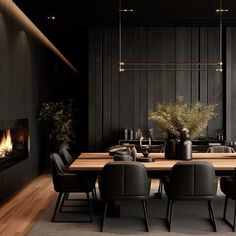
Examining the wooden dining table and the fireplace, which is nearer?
the wooden dining table

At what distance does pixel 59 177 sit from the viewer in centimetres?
504

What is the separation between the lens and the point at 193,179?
4559 millimetres

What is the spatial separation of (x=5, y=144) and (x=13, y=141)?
0.45 metres

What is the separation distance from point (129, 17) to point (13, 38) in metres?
2.48

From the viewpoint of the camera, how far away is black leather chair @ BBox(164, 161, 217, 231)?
178 inches

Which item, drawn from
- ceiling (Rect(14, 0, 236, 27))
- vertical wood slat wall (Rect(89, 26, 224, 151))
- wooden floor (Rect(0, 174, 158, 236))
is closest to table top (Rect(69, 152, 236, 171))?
wooden floor (Rect(0, 174, 158, 236))

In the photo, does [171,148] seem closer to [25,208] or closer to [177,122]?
[177,122]

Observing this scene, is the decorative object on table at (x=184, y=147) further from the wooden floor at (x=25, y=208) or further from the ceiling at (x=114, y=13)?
the ceiling at (x=114, y=13)

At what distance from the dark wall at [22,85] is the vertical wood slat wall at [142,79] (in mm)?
1093

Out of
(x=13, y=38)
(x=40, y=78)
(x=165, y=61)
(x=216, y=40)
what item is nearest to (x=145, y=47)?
(x=165, y=61)

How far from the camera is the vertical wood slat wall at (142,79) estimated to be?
899 centimetres

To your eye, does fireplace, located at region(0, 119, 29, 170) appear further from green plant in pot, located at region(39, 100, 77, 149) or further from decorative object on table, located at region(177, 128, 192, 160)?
decorative object on table, located at region(177, 128, 192, 160)

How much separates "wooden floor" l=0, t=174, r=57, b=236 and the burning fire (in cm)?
71

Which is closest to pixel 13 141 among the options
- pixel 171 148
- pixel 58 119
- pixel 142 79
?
pixel 58 119
